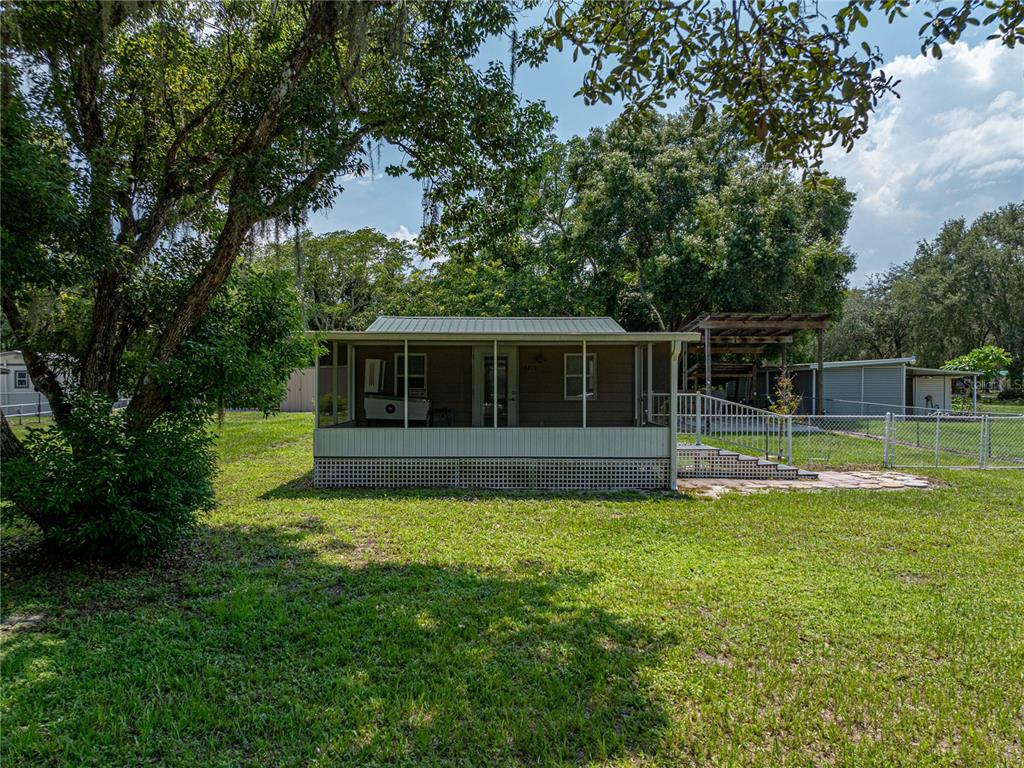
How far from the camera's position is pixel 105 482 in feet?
13.9

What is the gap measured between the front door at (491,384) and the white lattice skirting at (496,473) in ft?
7.12

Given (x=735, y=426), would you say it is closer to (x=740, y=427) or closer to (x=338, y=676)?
(x=740, y=427)

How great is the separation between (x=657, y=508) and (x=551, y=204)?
1723cm

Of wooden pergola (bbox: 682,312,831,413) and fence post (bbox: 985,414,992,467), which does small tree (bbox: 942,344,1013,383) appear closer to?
wooden pergola (bbox: 682,312,831,413)

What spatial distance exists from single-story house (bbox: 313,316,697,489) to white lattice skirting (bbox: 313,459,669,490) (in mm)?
16

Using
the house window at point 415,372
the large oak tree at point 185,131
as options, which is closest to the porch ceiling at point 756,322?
the house window at point 415,372

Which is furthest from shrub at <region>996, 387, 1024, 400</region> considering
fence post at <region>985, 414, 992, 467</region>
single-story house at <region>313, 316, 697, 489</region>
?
single-story house at <region>313, 316, 697, 489</region>

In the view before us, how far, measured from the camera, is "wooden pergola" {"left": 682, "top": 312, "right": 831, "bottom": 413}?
15.3 m

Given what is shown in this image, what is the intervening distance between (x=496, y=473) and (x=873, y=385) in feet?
64.9

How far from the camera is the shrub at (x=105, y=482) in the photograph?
412 centimetres

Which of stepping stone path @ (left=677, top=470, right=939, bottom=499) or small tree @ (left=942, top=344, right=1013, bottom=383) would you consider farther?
small tree @ (left=942, top=344, right=1013, bottom=383)

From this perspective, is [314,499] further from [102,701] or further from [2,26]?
[2,26]

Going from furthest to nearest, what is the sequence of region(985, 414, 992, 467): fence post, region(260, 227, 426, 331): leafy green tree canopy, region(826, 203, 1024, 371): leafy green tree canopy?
region(826, 203, 1024, 371): leafy green tree canopy, region(260, 227, 426, 331): leafy green tree canopy, region(985, 414, 992, 467): fence post

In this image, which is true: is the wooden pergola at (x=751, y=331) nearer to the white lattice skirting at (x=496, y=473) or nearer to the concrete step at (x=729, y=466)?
the concrete step at (x=729, y=466)
